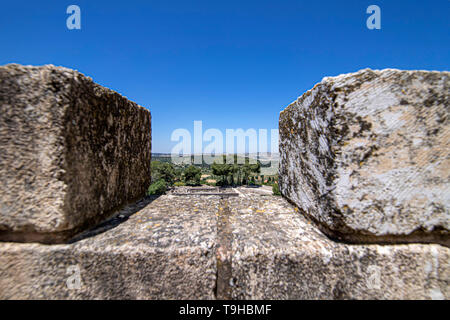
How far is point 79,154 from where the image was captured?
1.21 metres

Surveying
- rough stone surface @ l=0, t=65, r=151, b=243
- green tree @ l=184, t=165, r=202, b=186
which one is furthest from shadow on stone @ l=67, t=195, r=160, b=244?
green tree @ l=184, t=165, r=202, b=186

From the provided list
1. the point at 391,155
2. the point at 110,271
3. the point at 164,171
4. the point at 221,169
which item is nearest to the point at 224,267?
the point at 110,271

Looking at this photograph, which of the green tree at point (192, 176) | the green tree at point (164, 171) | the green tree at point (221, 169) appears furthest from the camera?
the green tree at point (192, 176)

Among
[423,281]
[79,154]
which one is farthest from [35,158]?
[423,281]

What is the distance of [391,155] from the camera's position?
1.14m

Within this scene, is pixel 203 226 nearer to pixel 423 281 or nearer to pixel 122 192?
pixel 122 192

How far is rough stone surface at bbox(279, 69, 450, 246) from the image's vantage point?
113 cm

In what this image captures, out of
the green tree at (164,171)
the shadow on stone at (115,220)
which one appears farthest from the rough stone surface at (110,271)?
the green tree at (164,171)

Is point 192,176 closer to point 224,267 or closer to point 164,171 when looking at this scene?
point 164,171

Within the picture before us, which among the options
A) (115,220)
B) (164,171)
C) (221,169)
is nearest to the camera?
(115,220)

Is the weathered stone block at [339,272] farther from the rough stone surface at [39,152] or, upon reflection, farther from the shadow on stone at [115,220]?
the rough stone surface at [39,152]

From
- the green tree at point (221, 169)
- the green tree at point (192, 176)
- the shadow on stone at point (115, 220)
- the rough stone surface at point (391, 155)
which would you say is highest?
the rough stone surface at point (391, 155)

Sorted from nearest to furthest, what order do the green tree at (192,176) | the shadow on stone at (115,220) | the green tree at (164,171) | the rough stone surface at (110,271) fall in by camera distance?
the rough stone surface at (110,271), the shadow on stone at (115,220), the green tree at (164,171), the green tree at (192,176)

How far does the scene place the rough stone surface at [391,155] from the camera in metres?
1.13
